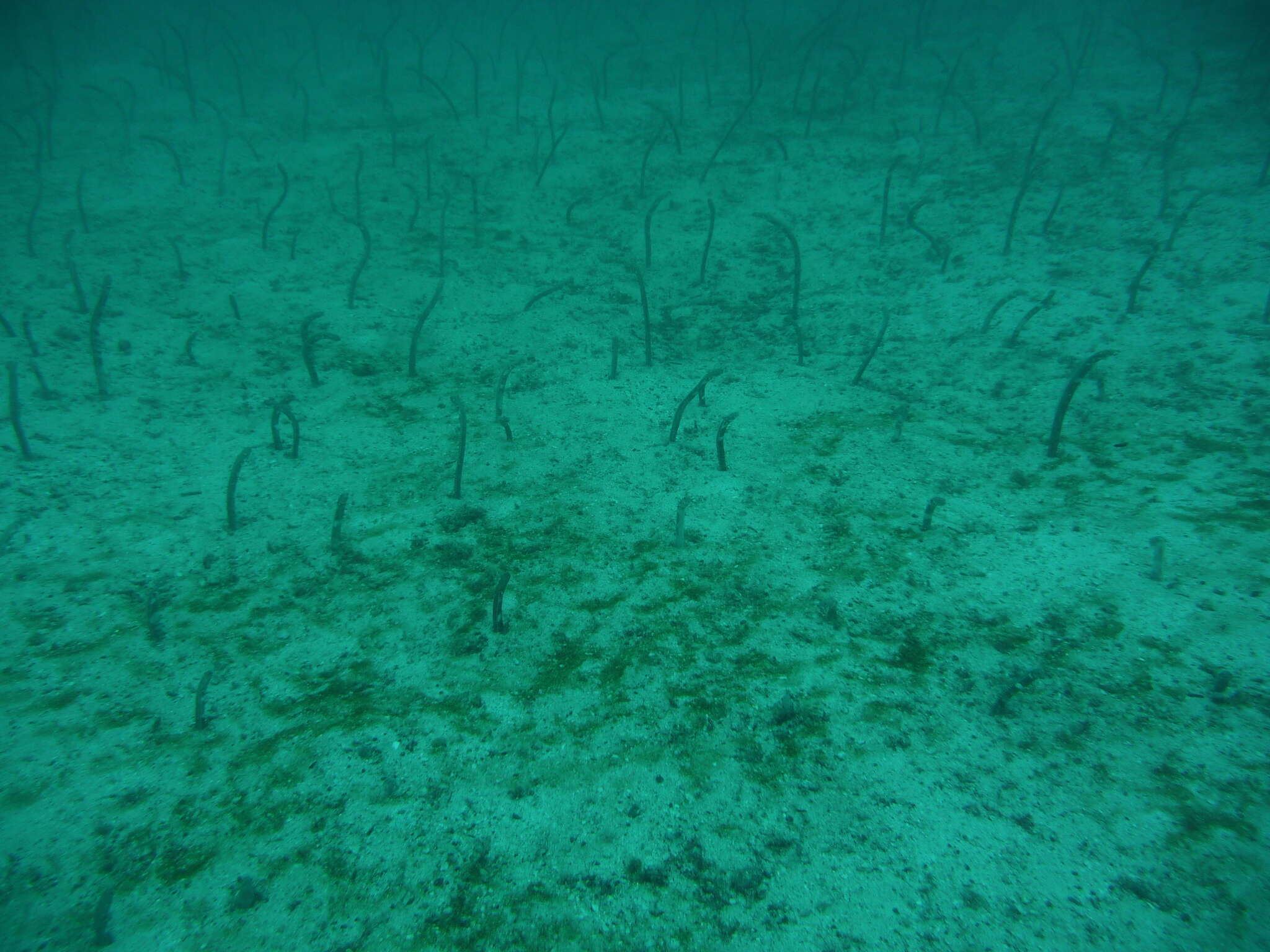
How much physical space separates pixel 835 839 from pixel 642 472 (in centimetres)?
223

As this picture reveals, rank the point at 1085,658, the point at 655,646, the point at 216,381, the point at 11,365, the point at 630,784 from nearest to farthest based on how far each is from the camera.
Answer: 1. the point at 630,784
2. the point at 1085,658
3. the point at 655,646
4. the point at 11,365
5. the point at 216,381

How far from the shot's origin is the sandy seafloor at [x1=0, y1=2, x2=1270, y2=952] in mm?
1762

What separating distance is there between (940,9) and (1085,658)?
1880 centimetres

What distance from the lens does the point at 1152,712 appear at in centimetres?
209

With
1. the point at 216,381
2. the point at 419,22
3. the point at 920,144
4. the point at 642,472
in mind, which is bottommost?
the point at 642,472

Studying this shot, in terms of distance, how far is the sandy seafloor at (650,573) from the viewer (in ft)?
5.78

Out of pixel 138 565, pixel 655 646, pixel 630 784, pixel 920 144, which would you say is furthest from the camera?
pixel 920 144

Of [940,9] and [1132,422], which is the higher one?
[940,9]

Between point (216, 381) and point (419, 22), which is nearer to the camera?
point (216, 381)

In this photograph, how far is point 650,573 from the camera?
9.56 ft

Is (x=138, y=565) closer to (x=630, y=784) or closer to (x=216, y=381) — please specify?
(x=216, y=381)

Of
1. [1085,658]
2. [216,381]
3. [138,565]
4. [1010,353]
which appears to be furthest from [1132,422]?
[216,381]

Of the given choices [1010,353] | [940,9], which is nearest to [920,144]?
[1010,353]

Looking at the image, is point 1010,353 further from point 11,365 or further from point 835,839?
point 11,365
